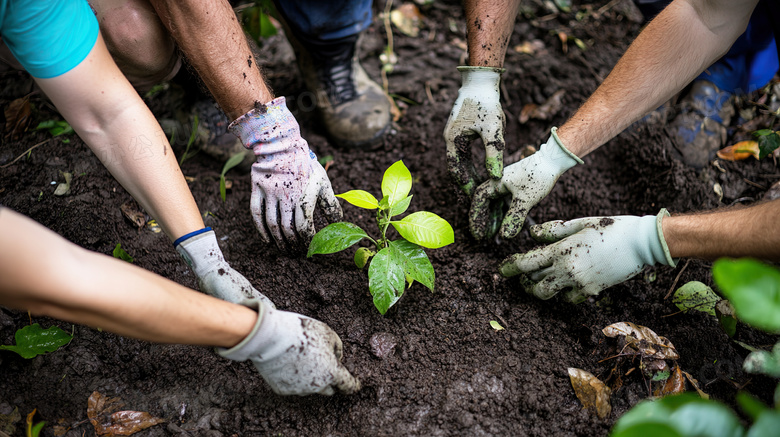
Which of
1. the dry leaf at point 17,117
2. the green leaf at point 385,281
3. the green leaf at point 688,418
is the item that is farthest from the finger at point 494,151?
the dry leaf at point 17,117

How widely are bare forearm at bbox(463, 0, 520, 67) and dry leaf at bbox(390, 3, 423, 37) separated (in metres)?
1.10

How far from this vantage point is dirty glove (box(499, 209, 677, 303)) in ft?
4.52

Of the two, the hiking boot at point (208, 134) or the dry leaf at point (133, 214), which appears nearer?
the dry leaf at point (133, 214)

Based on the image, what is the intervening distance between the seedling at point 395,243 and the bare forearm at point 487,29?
66 cm

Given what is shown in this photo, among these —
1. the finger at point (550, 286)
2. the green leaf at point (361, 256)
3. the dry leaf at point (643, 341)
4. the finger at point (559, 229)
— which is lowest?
the dry leaf at point (643, 341)

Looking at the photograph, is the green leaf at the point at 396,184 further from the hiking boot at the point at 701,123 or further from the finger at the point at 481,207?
the hiking boot at the point at 701,123

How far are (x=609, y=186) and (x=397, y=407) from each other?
1406mm

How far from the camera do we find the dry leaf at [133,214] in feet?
5.84

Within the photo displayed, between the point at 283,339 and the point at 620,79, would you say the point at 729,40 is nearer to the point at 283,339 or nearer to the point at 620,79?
the point at 620,79

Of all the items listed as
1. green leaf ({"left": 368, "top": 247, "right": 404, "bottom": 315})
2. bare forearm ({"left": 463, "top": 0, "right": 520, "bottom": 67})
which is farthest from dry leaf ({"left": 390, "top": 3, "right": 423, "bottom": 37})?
green leaf ({"left": 368, "top": 247, "right": 404, "bottom": 315})

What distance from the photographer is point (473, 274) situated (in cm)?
162

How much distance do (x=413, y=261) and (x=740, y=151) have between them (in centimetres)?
181

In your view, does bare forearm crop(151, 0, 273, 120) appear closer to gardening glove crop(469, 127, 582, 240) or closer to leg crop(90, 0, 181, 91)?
leg crop(90, 0, 181, 91)

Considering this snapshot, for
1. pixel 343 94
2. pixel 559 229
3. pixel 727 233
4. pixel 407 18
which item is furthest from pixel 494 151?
pixel 407 18
